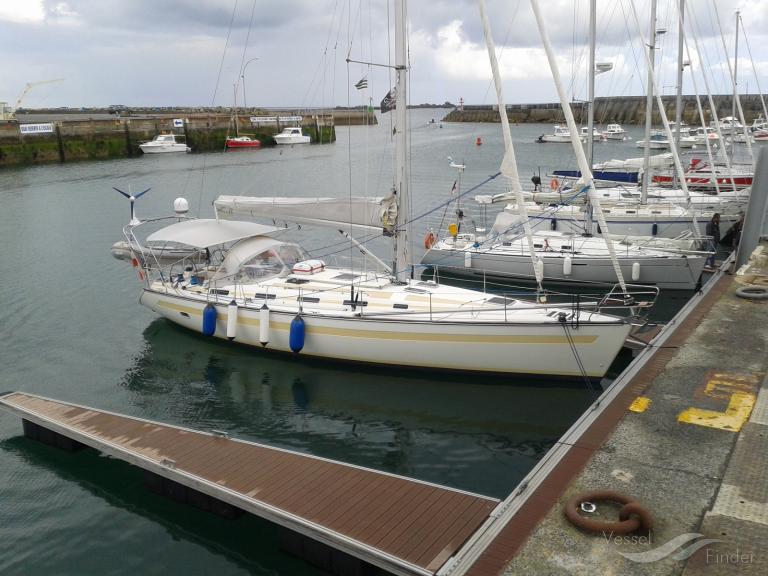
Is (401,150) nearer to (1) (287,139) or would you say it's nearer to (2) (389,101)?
(2) (389,101)

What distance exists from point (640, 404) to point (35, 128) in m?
74.1

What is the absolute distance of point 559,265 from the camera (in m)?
23.2

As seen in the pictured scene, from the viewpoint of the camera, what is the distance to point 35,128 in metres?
68.6

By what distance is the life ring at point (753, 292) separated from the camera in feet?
49.6

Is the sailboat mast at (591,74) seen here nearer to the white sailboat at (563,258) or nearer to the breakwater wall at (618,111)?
the white sailboat at (563,258)

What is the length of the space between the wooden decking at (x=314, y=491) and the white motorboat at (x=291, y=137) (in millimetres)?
80054

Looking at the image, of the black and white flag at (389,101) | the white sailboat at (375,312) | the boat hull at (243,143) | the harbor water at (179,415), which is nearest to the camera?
the harbor water at (179,415)

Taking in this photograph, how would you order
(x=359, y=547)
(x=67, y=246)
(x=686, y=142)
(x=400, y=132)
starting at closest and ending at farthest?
1. (x=359, y=547)
2. (x=400, y=132)
3. (x=67, y=246)
4. (x=686, y=142)

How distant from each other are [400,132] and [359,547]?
10616 millimetres

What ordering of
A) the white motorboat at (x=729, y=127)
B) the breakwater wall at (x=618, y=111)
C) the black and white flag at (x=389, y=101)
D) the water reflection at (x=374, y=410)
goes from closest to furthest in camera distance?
1. the water reflection at (x=374, y=410)
2. the black and white flag at (x=389, y=101)
3. the white motorboat at (x=729, y=127)
4. the breakwater wall at (x=618, y=111)

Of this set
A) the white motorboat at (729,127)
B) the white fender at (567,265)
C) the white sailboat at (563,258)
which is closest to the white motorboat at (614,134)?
the white motorboat at (729,127)

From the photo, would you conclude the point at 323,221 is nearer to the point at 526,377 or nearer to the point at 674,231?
the point at 526,377

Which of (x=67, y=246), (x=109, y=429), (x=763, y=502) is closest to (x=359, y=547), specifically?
(x=763, y=502)

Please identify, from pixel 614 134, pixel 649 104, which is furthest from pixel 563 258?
pixel 614 134
